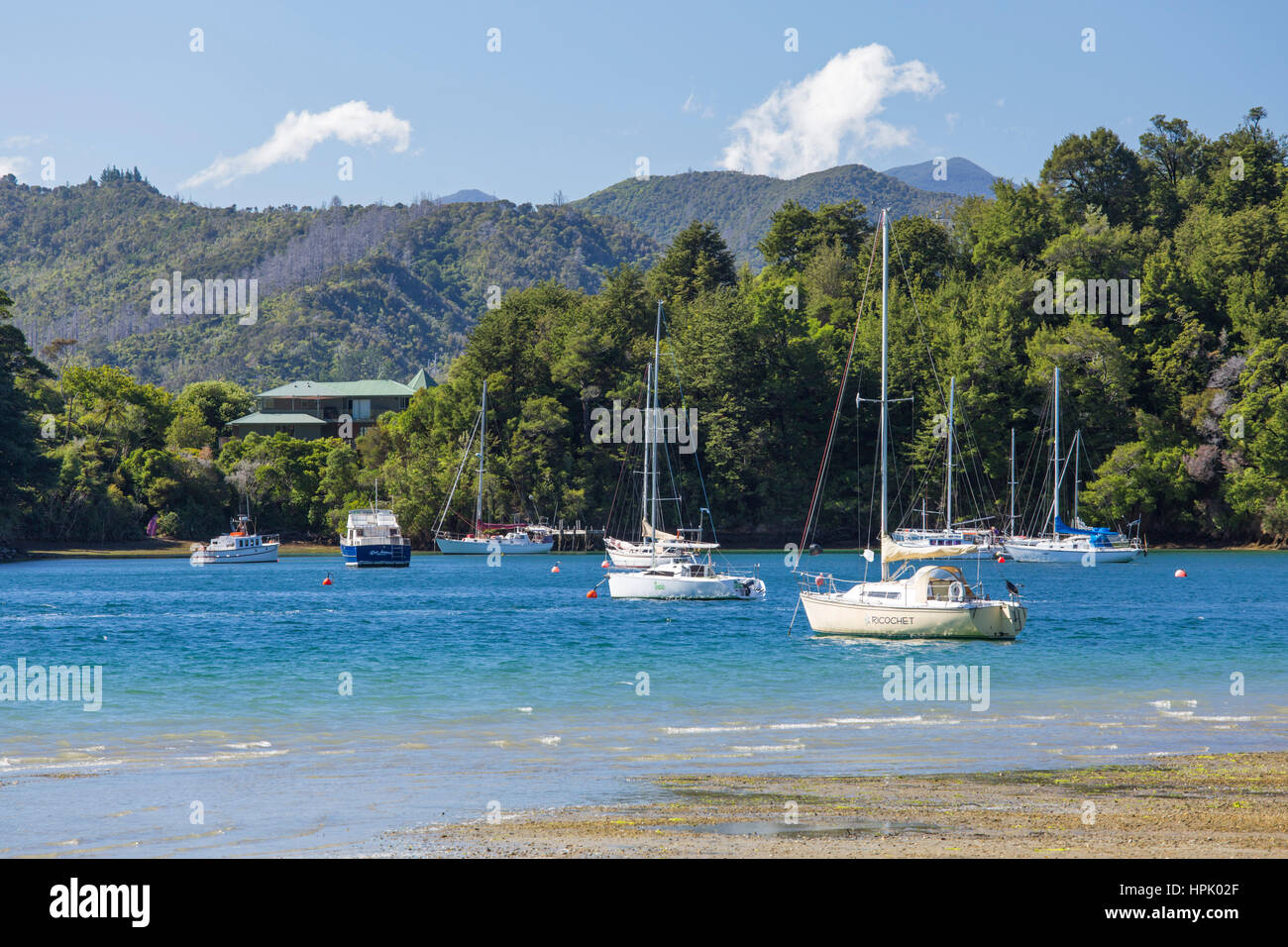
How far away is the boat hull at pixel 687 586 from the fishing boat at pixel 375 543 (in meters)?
39.3

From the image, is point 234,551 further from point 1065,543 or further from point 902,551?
point 902,551

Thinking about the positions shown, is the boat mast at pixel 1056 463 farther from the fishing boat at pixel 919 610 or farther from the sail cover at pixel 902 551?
the fishing boat at pixel 919 610

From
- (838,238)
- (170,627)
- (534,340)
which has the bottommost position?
(170,627)

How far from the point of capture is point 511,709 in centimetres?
2600

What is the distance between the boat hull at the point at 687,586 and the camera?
54.2m

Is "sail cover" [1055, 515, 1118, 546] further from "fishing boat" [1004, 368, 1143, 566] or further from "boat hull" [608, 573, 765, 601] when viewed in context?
"boat hull" [608, 573, 765, 601]

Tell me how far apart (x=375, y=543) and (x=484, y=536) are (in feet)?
56.5

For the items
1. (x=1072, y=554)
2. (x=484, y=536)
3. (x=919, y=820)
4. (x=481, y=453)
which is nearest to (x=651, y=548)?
(x=484, y=536)

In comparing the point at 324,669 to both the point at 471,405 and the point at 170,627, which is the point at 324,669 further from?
the point at 471,405

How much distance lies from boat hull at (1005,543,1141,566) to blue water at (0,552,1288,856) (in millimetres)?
35653

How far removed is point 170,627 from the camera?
1868 inches

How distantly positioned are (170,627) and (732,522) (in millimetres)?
70509

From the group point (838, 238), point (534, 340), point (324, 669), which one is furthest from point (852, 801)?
point (838, 238)

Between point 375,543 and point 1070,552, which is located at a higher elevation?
point 375,543
